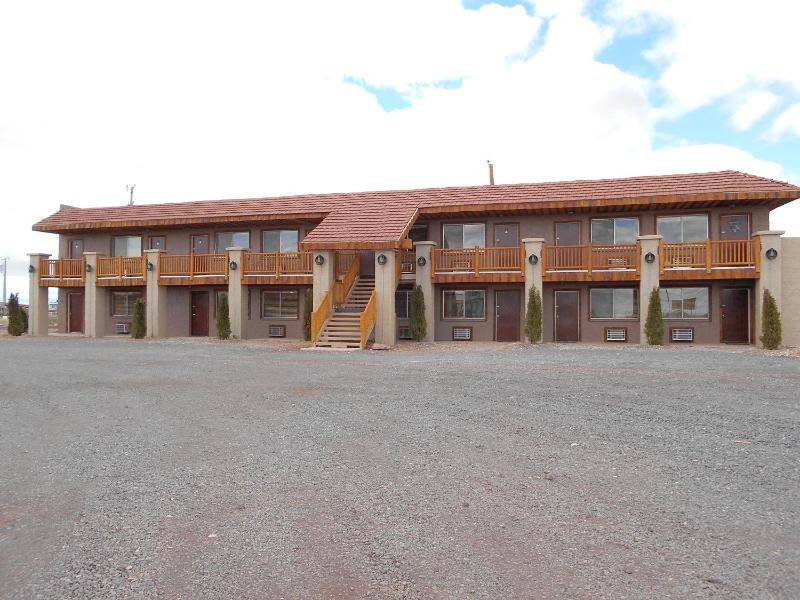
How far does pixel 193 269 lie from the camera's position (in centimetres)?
2417

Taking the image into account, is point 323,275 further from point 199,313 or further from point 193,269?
point 199,313

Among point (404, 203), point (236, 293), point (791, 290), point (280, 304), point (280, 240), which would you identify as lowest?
point (280, 304)

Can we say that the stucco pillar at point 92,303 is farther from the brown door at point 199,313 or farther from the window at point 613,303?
the window at point 613,303

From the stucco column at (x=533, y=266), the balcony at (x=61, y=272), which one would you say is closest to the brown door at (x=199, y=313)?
the balcony at (x=61, y=272)

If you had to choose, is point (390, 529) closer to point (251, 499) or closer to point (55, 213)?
point (251, 499)

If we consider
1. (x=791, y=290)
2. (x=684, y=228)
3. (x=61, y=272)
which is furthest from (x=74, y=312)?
(x=791, y=290)

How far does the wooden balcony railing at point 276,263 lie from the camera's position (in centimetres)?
2308

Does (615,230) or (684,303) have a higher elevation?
(615,230)

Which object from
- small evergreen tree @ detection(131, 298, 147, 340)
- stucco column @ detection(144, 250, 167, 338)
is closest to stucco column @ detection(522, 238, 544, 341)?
stucco column @ detection(144, 250, 167, 338)

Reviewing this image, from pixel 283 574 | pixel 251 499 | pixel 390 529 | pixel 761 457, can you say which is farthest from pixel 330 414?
pixel 761 457

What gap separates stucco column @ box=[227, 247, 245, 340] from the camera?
76.7 ft

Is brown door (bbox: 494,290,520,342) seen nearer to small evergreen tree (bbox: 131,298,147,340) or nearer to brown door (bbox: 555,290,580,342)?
brown door (bbox: 555,290,580,342)

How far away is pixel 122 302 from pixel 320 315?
13.3 metres

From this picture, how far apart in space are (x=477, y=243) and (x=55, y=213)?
21.6 m
